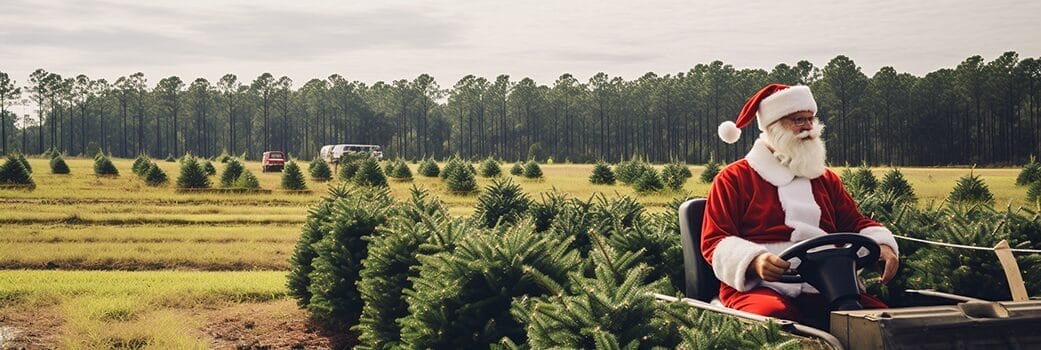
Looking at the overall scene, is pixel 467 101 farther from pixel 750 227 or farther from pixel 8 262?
pixel 750 227

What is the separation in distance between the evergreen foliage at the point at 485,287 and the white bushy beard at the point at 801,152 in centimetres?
119

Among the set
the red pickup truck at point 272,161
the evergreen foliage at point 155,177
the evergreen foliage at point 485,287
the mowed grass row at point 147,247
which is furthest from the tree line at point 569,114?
the evergreen foliage at point 485,287

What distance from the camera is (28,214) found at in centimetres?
2286

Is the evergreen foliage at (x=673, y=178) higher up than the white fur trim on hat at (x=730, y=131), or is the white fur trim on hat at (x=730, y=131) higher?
the white fur trim on hat at (x=730, y=131)

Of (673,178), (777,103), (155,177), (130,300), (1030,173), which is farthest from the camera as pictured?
(155,177)

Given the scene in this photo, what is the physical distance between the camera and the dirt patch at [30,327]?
371 inches

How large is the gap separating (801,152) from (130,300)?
8.92 metres

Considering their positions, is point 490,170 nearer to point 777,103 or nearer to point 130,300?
point 130,300

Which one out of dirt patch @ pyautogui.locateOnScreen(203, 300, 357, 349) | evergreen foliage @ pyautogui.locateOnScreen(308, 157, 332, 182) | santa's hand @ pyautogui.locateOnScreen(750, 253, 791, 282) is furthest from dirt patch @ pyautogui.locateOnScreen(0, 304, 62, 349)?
evergreen foliage @ pyautogui.locateOnScreen(308, 157, 332, 182)

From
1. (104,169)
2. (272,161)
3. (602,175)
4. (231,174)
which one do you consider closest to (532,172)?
(602,175)

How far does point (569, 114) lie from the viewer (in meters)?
116

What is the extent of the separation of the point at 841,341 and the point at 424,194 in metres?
7.41

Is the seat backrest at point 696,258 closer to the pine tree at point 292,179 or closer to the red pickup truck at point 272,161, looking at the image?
the pine tree at point 292,179

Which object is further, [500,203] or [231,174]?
[231,174]
